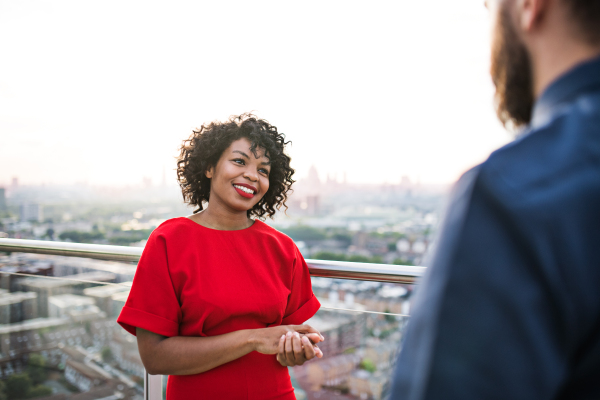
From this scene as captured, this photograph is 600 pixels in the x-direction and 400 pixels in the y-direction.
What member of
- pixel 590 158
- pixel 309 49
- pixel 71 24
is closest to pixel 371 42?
pixel 309 49

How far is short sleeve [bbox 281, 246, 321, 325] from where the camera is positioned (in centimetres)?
172

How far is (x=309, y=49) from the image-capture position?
40.3 ft

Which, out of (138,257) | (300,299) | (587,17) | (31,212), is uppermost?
(587,17)

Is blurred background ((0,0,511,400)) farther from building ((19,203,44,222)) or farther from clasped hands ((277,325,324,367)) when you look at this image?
clasped hands ((277,325,324,367))

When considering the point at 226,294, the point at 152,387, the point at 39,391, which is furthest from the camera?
the point at 39,391

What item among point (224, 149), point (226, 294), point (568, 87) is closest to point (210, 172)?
point (224, 149)

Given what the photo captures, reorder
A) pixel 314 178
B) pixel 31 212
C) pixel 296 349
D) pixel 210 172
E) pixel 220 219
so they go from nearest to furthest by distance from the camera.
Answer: pixel 296 349, pixel 220 219, pixel 210 172, pixel 314 178, pixel 31 212

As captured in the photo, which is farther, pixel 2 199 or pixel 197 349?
pixel 2 199

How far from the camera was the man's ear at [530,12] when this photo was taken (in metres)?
0.45

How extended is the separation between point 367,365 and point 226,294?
3.19ft

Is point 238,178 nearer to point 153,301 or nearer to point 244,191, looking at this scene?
point 244,191

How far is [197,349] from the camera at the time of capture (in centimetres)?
143

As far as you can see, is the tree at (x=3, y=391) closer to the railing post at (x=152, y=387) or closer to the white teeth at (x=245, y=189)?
the railing post at (x=152, y=387)

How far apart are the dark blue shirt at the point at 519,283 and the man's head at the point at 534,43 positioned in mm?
96
